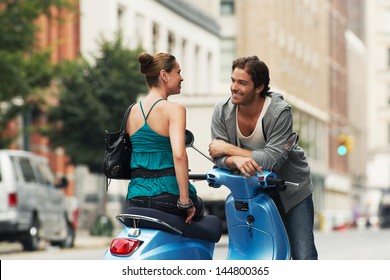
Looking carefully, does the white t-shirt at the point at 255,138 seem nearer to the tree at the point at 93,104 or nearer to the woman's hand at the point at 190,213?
the woman's hand at the point at 190,213

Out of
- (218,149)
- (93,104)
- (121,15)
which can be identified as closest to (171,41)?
(121,15)

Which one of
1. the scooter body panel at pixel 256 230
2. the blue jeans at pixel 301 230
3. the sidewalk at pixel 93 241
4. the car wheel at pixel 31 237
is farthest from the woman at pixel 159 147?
the sidewalk at pixel 93 241

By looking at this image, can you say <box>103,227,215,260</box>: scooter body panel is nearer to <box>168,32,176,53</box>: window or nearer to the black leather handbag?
the black leather handbag

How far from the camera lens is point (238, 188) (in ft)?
18.9

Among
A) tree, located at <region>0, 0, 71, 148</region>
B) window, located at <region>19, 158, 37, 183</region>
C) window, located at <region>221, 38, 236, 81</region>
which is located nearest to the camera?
window, located at <region>19, 158, 37, 183</region>

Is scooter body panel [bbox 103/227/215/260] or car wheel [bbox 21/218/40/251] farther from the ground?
scooter body panel [bbox 103/227/215/260]

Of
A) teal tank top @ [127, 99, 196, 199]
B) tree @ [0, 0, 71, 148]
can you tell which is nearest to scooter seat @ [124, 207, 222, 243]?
teal tank top @ [127, 99, 196, 199]

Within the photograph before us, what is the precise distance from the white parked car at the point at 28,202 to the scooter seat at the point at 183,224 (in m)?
19.5

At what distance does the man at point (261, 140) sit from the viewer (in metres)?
5.83

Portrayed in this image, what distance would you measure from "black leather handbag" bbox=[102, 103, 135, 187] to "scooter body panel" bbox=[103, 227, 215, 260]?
0.29 meters

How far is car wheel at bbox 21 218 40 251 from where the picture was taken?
26406mm

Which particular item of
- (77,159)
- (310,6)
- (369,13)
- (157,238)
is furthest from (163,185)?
(369,13)
